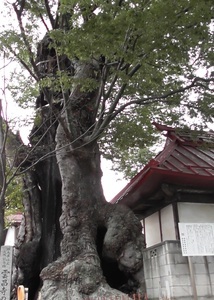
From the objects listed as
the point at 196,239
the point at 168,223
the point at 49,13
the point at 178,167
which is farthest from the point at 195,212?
the point at 49,13

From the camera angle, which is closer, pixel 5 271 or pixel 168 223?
pixel 5 271

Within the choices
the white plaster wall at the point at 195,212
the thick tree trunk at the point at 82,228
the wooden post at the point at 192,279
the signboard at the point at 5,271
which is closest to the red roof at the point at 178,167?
the white plaster wall at the point at 195,212

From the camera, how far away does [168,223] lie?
8.48 m

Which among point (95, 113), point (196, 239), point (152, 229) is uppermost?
point (95, 113)

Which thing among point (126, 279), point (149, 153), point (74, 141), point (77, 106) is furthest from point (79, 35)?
point (149, 153)

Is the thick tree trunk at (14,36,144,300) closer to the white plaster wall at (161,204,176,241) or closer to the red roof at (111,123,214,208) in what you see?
the white plaster wall at (161,204,176,241)

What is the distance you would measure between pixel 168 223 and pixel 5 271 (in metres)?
3.97

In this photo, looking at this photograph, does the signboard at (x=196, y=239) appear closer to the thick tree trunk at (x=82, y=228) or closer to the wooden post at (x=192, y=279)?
the wooden post at (x=192, y=279)

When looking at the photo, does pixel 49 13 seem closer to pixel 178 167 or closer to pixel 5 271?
pixel 178 167

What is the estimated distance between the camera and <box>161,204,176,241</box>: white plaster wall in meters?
8.27

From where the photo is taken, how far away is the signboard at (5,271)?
7277mm

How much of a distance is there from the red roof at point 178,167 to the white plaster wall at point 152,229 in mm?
659

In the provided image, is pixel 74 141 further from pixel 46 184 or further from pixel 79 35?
pixel 46 184

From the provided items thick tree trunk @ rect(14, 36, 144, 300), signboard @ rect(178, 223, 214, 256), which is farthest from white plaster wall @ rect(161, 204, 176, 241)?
signboard @ rect(178, 223, 214, 256)
